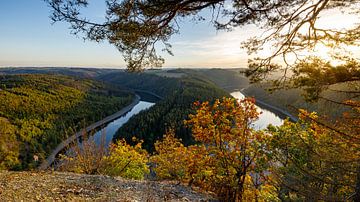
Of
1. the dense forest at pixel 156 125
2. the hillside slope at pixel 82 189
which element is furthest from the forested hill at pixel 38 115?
the hillside slope at pixel 82 189

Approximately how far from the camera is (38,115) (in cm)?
5369

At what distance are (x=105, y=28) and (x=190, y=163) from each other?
5145 millimetres

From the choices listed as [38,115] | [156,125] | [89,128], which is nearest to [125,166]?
[156,125]

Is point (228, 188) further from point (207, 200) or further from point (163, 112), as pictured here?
point (163, 112)

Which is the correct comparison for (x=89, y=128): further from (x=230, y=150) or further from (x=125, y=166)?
(x=230, y=150)

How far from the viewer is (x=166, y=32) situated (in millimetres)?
5148

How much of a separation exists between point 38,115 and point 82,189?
2213 inches

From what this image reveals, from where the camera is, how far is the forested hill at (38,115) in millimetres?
37281

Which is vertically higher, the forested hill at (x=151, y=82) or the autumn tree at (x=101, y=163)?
the autumn tree at (x=101, y=163)

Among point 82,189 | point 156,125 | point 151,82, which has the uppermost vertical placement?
point 82,189

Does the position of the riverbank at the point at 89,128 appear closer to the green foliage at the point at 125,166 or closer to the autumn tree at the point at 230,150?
the green foliage at the point at 125,166

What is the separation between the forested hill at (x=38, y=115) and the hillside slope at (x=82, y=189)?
1887 centimetres

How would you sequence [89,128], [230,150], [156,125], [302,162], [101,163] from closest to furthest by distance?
[302,162], [230,150], [101,163], [156,125], [89,128]

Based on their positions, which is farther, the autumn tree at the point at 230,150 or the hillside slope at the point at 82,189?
the autumn tree at the point at 230,150
